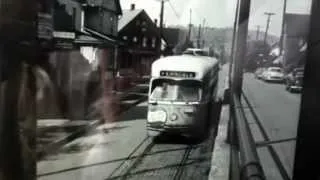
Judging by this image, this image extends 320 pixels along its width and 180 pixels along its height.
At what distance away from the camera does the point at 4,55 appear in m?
0.94

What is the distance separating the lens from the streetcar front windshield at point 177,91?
1.06 m

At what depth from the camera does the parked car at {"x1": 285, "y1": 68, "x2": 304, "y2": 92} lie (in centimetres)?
60

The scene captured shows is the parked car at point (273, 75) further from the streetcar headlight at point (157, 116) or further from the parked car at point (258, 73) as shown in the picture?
the streetcar headlight at point (157, 116)

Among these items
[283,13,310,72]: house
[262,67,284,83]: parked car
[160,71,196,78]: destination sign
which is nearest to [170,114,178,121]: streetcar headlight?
[160,71,196,78]: destination sign

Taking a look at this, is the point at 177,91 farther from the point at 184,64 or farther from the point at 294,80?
the point at 294,80

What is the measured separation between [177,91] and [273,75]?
368 mm

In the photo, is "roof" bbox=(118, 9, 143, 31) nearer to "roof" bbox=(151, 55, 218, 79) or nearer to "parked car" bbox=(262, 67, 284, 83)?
"roof" bbox=(151, 55, 218, 79)

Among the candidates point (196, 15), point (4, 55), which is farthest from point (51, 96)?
point (196, 15)

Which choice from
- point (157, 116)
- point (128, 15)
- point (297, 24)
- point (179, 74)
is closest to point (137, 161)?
point (157, 116)

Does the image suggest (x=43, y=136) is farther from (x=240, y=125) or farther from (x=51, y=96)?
(x=240, y=125)

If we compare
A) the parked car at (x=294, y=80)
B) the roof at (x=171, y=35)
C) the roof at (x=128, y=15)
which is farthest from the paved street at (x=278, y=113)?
the roof at (x=128, y=15)

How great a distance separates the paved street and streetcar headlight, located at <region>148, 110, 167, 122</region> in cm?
25

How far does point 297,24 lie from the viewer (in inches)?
24.3

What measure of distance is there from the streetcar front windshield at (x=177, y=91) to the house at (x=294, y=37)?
16.0 inches
